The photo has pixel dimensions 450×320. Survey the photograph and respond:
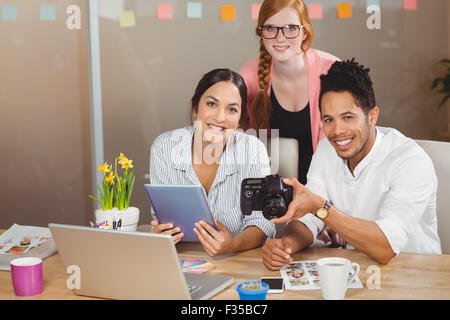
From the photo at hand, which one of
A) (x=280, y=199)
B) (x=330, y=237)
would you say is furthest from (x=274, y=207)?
(x=330, y=237)

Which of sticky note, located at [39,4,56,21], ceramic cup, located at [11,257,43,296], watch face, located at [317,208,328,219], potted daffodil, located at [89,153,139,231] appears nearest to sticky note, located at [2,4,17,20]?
sticky note, located at [39,4,56,21]

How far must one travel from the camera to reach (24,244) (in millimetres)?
1963

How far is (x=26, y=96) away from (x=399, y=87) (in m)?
2.18

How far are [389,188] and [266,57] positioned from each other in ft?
3.91

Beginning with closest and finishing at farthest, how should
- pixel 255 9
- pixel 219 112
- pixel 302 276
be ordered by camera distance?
pixel 302 276 < pixel 219 112 < pixel 255 9

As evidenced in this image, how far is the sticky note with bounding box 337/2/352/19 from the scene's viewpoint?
3160 mm

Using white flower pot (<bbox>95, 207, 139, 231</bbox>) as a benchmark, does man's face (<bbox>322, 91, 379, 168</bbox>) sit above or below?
above

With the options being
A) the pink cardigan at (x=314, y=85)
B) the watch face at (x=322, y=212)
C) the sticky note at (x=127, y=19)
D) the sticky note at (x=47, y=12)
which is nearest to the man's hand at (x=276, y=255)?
the watch face at (x=322, y=212)

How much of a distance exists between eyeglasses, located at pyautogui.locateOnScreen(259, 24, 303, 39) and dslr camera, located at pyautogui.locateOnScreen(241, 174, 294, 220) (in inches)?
50.8

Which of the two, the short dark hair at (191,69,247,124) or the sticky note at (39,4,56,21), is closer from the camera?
the short dark hair at (191,69,247,124)

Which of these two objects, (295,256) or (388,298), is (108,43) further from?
(388,298)

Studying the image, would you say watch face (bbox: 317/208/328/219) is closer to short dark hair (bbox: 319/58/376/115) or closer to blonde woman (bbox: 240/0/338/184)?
short dark hair (bbox: 319/58/376/115)

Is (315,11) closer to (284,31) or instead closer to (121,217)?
(284,31)

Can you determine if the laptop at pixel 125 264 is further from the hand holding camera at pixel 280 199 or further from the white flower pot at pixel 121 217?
the white flower pot at pixel 121 217
